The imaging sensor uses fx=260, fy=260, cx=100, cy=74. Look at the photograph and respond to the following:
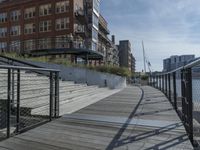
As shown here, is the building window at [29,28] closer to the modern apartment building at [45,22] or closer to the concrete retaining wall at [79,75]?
the modern apartment building at [45,22]

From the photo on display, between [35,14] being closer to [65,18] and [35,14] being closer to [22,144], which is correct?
[65,18]

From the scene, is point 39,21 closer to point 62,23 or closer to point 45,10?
point 45,10

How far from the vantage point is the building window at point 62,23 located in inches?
1608

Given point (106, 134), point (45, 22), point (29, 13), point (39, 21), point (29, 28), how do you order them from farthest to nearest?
point (29, 13) < point (29, 28) < point (39, 21) < point (45, 22) < point (106, 134)

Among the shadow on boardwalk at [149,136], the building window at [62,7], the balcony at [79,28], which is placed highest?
the building window at [62,7]

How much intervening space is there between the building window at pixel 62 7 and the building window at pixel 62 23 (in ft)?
4.65

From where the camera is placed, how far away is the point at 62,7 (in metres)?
41.7

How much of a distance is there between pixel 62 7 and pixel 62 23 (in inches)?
103

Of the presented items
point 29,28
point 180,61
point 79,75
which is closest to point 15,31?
point 29,28

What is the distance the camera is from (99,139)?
488 centimetres

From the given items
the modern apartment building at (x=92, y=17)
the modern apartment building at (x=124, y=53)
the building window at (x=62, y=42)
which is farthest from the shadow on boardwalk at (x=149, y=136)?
the modern apartment building at (x=124, y=53)

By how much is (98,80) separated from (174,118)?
1349 centimetres

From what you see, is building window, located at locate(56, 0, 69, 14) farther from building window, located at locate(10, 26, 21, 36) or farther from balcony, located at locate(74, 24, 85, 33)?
building window, located at locate(10, 26, 21, 36)

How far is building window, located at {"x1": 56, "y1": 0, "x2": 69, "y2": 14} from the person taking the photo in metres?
41.1
